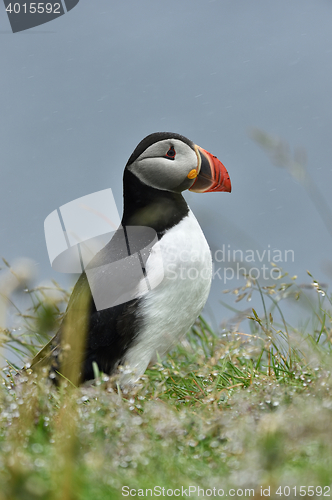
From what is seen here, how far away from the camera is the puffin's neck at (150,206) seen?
10.8 feet

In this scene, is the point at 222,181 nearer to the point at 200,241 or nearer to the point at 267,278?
the point at 200,241

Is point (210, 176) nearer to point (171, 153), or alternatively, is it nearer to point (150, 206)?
point (171, 153)

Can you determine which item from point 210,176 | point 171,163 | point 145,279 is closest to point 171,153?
point 171,163

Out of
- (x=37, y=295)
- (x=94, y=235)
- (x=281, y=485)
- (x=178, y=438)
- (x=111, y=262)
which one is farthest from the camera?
(x=37, y=295)

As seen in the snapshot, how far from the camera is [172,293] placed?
317 cm

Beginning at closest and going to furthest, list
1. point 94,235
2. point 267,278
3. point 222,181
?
point 267,278
point 222,181
point 94,235

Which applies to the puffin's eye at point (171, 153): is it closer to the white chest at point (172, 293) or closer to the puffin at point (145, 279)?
the puffin at point (145, 279)

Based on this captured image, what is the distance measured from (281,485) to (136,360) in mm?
1892

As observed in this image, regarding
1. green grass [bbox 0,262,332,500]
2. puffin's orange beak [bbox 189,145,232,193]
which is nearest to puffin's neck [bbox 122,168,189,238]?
puffin's orange beak [bbox 189,145,232,193]

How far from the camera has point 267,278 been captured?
279 centimetres

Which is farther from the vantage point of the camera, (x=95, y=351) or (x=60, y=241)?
(x=60, y=241)

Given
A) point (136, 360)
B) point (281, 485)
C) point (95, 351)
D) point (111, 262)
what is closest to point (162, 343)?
point (136, 360)

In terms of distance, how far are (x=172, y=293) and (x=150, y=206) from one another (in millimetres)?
622

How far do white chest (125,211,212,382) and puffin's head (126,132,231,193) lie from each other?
0.29 meters
